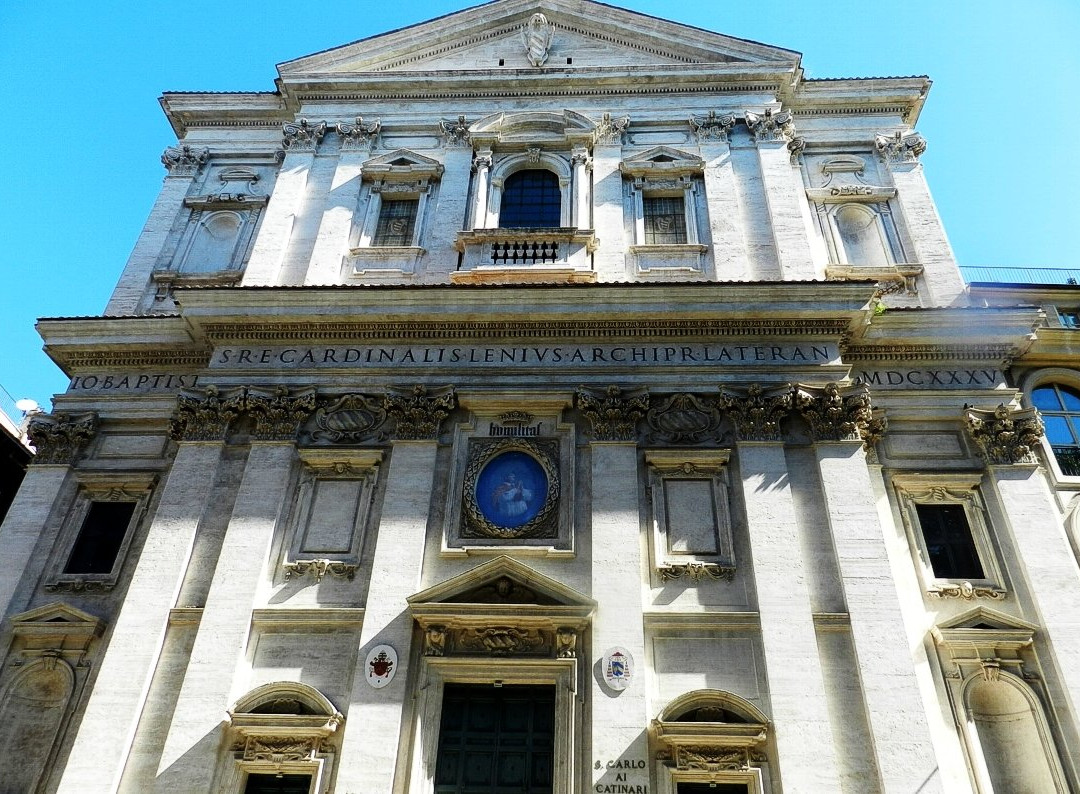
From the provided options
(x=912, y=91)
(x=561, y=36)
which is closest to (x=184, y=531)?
(x=561, y=36)

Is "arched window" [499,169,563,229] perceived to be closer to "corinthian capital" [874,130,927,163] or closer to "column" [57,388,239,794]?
"column" [57,388,239,794]

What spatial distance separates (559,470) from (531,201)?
6.60 m

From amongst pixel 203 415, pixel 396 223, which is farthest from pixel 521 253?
pixel 203 415

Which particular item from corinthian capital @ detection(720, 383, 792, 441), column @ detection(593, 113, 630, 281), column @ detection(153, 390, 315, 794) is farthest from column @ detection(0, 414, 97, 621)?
corinthian capital @ detection(720, 383, 792, 441)

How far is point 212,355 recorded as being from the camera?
15.4m

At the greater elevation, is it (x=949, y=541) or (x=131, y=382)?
(x=131, y=382)

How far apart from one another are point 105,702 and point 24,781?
1.89 meters

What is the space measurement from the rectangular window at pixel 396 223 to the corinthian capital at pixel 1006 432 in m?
10.9

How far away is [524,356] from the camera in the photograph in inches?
583

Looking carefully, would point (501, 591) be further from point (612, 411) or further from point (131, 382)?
point (131, 382)

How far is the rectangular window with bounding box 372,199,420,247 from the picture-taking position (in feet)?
57.1

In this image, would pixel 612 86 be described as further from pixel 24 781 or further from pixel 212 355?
pixel 24 781

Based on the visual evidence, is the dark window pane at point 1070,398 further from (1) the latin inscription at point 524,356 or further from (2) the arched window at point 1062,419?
(1) the latin inscription at point 524,356

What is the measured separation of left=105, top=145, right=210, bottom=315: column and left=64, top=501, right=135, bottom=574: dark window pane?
4217 mm
